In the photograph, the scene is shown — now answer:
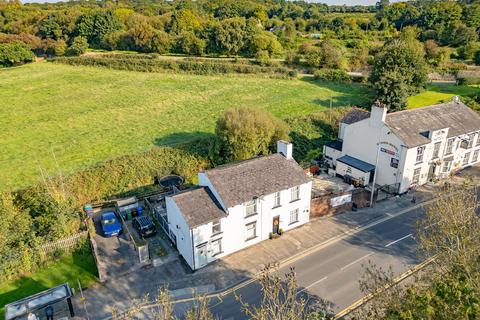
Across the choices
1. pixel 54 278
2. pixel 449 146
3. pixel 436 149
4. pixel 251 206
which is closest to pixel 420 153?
pixel 436 149

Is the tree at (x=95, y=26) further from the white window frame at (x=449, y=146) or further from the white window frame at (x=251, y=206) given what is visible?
the white window frame at (x=449, y=146)

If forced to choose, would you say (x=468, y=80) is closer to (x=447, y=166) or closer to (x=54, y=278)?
(x=447, y=166)

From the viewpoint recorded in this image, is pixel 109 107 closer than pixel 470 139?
No

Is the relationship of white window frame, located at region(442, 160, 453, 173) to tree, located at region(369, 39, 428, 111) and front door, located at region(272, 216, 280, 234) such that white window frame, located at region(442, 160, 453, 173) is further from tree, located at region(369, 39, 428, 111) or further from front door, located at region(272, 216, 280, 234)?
front door, located at region(272, 216, 280, 234)

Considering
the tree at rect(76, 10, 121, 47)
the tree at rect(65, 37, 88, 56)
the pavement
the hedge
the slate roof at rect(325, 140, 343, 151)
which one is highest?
the tree at rect(76, 10, 121, 47)

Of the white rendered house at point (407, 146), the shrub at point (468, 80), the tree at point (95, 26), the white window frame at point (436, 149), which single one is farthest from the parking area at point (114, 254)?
the tree at point (95, 26)

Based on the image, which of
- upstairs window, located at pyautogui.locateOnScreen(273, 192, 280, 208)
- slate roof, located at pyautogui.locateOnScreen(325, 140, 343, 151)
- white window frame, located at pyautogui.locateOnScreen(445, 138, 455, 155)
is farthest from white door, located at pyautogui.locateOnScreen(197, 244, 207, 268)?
white window frame, located at pyautogui.locateOnScreen(445, 138, 455, 155)

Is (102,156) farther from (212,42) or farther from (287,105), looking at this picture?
(212,42)

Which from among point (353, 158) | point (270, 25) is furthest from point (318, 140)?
point (270, 25)
